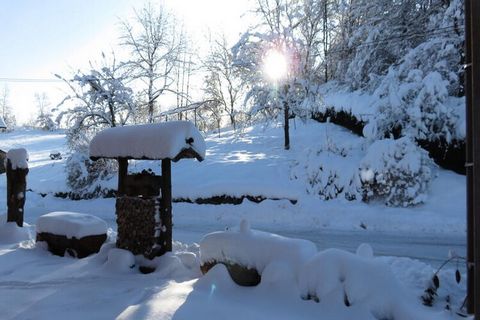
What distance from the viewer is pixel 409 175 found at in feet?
40.7

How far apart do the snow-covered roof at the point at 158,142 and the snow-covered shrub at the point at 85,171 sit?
1365cm

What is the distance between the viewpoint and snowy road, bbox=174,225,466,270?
8164mm

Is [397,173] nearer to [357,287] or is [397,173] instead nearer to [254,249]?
[254,249]

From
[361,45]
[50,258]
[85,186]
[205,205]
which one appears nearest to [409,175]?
[205,205]

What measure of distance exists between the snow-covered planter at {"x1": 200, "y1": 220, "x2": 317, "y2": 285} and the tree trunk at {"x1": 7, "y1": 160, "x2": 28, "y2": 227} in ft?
20.3

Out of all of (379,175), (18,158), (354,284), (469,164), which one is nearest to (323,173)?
(379,175)

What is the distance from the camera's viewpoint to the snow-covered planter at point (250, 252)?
16.8 feet

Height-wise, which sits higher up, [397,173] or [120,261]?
[397,173]

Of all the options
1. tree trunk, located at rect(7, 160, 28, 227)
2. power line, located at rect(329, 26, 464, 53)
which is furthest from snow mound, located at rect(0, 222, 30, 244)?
power line, located at rect(329, 26, 464, 53)

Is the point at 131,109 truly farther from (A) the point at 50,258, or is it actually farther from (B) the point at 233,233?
(B) the point at 233,233

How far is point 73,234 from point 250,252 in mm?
4029

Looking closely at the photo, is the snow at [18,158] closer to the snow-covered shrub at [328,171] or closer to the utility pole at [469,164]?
the snow-covered shrub at [328,171]

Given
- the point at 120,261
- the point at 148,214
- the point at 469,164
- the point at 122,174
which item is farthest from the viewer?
the point at 122,174

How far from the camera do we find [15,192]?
10.2m
